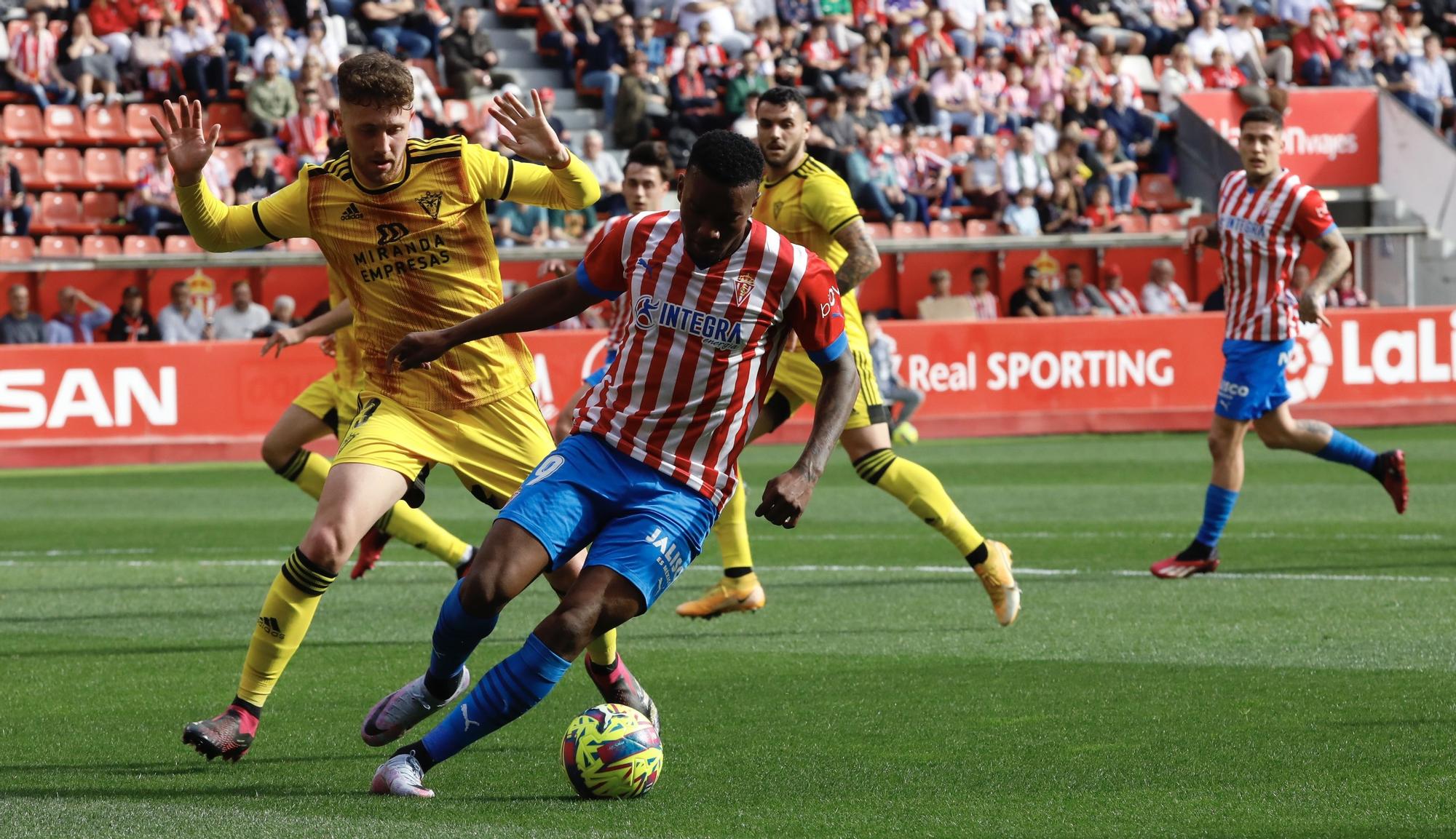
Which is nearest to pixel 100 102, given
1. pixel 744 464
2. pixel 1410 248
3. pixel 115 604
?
pixel 744 464

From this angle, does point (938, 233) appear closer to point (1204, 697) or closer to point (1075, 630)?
point (1075, 630)

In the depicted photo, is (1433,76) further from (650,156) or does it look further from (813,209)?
(650,156)

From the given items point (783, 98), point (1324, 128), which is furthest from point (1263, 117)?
point (1324, 128)

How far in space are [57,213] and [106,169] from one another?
2.50 feet

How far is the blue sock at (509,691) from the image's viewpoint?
477 centimetres

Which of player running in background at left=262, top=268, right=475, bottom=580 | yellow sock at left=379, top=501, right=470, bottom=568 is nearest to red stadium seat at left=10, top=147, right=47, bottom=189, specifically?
player running in background at left=262, top=268, right=475, bottom=580

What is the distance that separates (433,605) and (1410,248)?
18565mm

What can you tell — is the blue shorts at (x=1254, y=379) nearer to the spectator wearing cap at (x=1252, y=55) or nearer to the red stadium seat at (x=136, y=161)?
the red stadium seat at (x=136, y=161)

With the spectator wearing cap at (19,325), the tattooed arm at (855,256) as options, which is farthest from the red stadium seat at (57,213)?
the tattooed arm at (855,256)

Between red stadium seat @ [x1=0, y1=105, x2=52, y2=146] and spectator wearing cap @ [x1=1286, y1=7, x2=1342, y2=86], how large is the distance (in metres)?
17.6

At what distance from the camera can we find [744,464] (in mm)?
16734

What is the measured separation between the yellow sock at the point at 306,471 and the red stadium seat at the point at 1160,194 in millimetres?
17671

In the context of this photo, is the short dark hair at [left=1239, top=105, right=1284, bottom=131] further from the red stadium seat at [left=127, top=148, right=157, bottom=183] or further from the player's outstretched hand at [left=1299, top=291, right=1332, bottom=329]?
the red stadium seat at [left=127, top=148, right=157, bottom=183]

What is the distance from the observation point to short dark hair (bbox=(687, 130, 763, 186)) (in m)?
4.79
